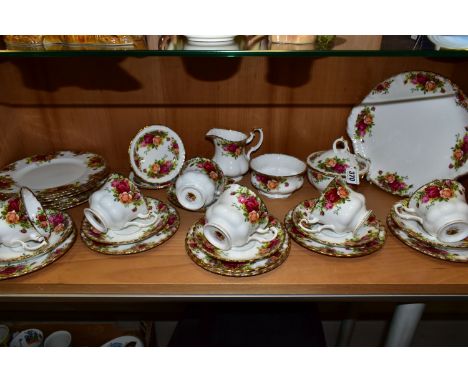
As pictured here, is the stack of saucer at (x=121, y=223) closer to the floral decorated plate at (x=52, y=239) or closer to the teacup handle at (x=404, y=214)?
the floral decorated plate at (x=52, y=239)

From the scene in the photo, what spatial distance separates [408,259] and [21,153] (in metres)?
0.96

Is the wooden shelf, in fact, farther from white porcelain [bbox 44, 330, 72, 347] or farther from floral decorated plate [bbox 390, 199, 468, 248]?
white porcelain [bbox 44, 330, 72, 347]

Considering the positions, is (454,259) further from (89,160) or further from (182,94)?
(89,160)

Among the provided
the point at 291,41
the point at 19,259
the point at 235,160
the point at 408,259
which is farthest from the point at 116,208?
the point at 408,259

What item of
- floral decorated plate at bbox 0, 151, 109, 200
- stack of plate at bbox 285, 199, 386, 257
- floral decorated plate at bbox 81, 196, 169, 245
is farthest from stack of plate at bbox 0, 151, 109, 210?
stack of plate at bbox 285, 199, 386, 257

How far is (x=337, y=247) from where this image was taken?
772 millimetres

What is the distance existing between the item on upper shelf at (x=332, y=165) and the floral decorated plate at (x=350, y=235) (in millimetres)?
113

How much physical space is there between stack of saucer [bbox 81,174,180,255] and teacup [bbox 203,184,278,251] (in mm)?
118

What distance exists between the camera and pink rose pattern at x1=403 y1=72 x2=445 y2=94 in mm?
901

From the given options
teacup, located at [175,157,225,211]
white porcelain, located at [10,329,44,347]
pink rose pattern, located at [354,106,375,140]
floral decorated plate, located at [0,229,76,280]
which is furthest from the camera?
white porcelain, located at [10,329,44,347]

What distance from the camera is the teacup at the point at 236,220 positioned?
73cm

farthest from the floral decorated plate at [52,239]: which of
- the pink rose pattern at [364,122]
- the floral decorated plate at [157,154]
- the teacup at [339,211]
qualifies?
the pink rose pattern at [364,122]

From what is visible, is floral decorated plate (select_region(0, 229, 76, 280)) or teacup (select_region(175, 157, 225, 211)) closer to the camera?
floral decorated plate (select_region(0, 229, 76, 280))

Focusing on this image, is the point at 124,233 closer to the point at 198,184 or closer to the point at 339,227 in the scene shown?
the point at 198,184
